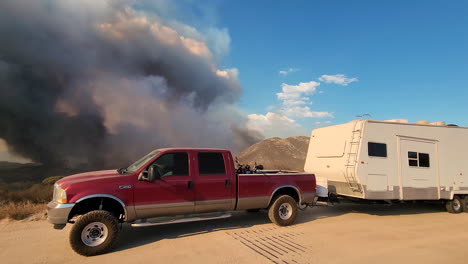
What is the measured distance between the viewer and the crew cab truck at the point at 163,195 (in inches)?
211

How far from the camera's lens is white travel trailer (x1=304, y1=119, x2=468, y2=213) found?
8625 mm

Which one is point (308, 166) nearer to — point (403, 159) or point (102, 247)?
point (403, 159)

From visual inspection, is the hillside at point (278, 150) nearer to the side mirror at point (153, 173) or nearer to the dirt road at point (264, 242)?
the dirt road at point (264, 242)

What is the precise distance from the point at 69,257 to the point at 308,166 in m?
8.45

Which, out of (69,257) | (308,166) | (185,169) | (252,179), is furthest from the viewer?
(308,166)

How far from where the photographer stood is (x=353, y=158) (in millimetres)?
8617

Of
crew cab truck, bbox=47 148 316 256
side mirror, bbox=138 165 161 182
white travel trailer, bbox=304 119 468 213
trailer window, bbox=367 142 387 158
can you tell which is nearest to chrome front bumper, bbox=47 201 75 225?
crew cab truck, bbox=47 148 316 256

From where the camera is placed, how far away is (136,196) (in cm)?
585

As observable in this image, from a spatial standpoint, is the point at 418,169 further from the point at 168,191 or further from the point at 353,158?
the point at 168,191

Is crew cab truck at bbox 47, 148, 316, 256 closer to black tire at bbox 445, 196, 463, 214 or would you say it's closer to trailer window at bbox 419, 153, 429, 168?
trailer window at bbox 419, 153, 429, 168

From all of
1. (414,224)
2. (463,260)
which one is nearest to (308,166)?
(414,224)

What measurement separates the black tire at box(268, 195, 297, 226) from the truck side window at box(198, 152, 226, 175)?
181cm

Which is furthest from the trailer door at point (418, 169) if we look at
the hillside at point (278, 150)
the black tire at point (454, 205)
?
the hillside at point (278, 150)

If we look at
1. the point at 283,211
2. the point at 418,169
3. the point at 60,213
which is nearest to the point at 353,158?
the point at 418,169
